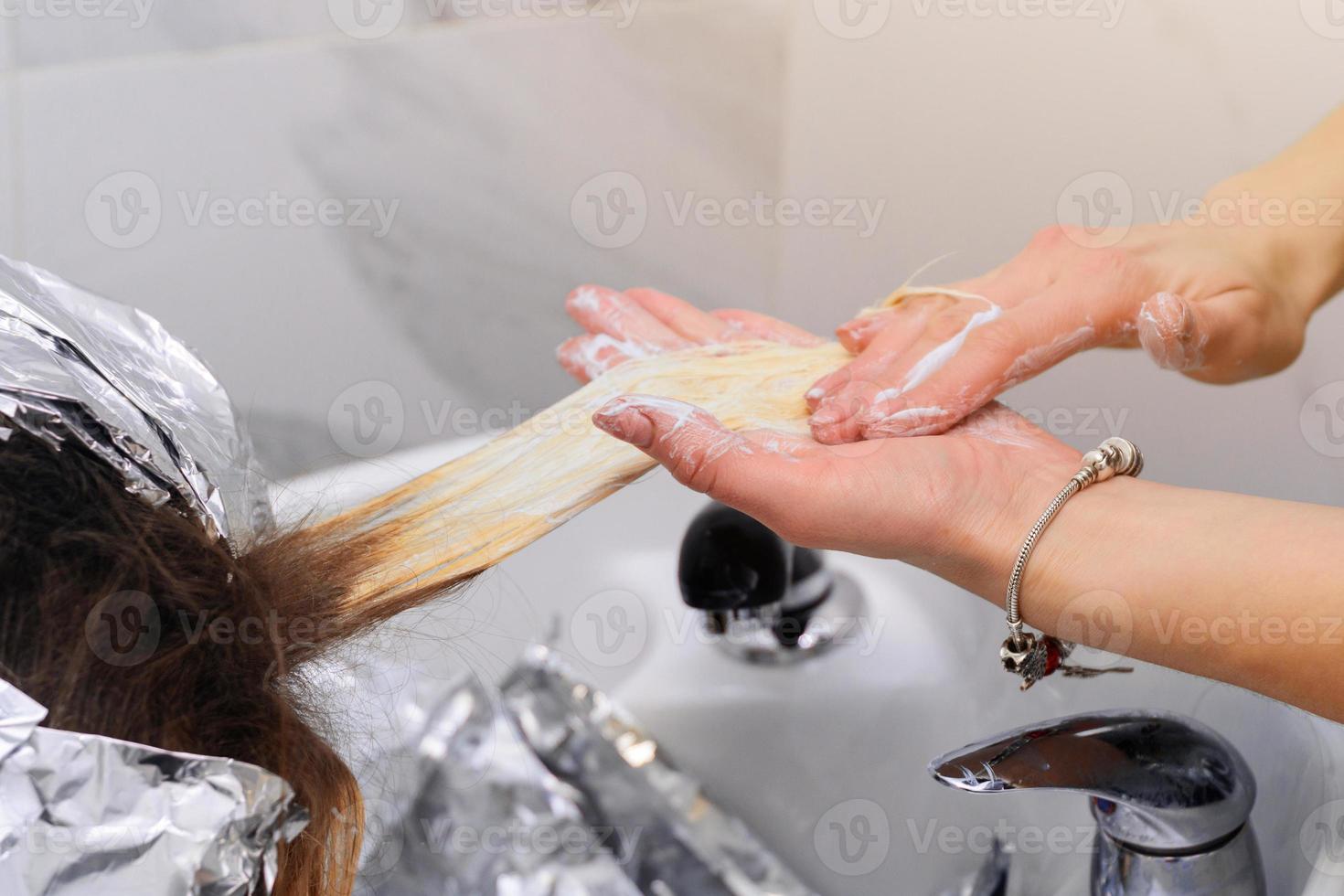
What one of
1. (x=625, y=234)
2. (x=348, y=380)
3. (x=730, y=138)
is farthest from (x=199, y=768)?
(x=730, y=138)

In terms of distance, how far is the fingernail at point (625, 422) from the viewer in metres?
0.62

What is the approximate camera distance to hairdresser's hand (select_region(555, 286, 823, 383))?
898 mm

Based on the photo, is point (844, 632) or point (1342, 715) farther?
point (844, 632)

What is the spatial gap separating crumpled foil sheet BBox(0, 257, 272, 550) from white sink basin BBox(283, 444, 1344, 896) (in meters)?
0.15

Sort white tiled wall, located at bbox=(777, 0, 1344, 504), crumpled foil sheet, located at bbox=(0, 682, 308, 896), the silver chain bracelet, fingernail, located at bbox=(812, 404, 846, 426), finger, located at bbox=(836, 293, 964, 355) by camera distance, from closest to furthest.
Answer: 1. crumpled foil sheet, located at bbox=(0, 682, 308, 896)
2. the silver chain bracelet
3. fingernail, located at bbox=(812, 404, 846, 426)
4. finger, located at bbox=(836, 293, 964, 355)
5. white tiled wall, located at bbox=(777, 0, 1344, 504)

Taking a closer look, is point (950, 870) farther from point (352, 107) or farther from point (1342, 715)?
point (352, 107)

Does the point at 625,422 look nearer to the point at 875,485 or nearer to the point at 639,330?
the point at 875,485

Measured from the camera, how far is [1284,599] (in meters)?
0.52

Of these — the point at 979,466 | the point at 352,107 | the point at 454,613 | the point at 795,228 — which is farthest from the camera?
the point at 795,228

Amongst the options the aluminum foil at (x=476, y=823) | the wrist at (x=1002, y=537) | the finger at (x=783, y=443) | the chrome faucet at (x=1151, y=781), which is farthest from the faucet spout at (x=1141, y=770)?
the aluminum foil at (x=476, y=823)

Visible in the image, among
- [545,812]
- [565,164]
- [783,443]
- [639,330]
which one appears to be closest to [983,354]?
[783,443]

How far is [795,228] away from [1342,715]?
1.05m

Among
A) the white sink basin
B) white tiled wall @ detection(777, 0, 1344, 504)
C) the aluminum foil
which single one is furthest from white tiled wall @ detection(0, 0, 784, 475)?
the aluminum foil

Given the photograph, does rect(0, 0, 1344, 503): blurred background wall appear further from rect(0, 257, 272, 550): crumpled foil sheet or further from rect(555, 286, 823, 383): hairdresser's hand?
rect(0, 257, 272, 550): crumpled foil sheet
